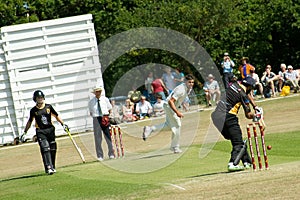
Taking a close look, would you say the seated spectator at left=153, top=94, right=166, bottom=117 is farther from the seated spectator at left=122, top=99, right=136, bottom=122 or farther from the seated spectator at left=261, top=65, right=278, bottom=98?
the seated spectator at left=261, top=65, right=278, bottom=98

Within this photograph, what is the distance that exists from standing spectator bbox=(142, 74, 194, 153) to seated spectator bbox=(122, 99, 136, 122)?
12972 millimetres

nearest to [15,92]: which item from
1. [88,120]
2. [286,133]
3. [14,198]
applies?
[88,120]

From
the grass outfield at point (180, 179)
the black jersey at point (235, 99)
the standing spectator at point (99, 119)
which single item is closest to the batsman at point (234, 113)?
the black jersey at point (235, 99)

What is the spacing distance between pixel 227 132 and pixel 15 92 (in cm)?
1756

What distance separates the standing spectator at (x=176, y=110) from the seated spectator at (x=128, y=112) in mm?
12972

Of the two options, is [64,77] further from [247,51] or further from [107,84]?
[247,51]

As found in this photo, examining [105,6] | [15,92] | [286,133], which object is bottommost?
[286,133]

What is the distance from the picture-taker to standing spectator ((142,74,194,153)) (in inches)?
807

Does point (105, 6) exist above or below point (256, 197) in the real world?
above

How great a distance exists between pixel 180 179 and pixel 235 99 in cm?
196

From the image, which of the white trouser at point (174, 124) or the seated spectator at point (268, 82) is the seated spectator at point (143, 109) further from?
the white trouser at point (174, 124)

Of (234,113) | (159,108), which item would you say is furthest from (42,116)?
(159,108)

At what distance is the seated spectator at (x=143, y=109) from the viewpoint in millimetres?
36219

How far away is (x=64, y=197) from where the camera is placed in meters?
15.1
